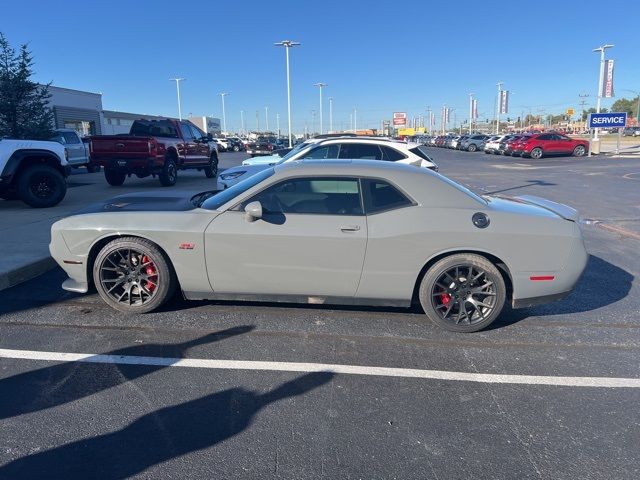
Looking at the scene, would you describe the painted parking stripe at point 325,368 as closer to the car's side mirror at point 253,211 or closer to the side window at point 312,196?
the car's side mirror at point 253,211

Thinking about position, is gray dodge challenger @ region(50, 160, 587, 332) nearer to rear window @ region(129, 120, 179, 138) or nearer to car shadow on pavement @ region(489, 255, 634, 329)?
car shadow on pavement @ region(489, 255, 634, 329)

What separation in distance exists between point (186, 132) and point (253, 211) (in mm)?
13626

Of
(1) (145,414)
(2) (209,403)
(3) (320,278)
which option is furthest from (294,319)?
(1) (145,414)

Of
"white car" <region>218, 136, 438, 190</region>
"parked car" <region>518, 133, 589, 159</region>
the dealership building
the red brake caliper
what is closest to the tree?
"white car" <region>218, 136, 438, 190</region>

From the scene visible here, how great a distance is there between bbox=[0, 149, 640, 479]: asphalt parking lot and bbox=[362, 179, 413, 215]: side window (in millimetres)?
1087

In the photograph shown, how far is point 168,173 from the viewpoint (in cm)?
1520

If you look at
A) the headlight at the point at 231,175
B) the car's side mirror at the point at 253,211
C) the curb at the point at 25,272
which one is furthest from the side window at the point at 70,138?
the car's side mirror at the point at 253,211

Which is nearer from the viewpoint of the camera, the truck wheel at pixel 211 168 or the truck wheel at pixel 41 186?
the truck wheel at pixel 41 186

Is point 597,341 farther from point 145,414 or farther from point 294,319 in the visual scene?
point 145,414

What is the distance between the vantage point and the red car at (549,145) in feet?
113

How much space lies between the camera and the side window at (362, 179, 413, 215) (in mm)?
4266

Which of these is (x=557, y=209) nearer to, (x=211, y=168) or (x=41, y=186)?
(x=41, y=186)

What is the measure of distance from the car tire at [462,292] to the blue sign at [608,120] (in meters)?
34.1

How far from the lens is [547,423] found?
9.77 feet
